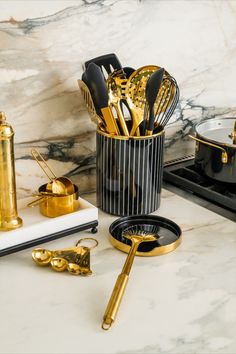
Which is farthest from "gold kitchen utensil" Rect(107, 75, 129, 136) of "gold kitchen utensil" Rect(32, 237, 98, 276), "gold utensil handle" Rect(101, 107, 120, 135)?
"gold kitchen utensil" Rect(32, 237, 98, 276)

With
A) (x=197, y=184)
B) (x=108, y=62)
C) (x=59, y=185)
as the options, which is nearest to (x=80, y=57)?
(x=108, y=62)

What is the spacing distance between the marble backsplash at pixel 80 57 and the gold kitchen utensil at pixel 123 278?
0.25 meters

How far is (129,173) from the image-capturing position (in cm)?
110

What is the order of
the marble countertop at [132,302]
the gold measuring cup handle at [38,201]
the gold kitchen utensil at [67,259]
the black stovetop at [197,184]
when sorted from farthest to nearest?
the black stovetop at [197,184], the gold measuring cup handle at [38,201], the gold kitchen utensil at [67,259], the marble countertop at [132,302]

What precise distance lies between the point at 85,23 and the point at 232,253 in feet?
1.76

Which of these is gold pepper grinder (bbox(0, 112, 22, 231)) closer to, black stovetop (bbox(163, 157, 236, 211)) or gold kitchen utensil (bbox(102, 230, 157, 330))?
gold kitchen utensil (bbox(102, 230, 157, 330))

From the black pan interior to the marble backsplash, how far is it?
0.67 feet

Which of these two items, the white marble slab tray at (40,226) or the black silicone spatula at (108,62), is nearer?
the white marble slab tray at (40,226)

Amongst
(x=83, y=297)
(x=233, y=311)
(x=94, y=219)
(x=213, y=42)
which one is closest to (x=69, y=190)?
(x=94, y=219)

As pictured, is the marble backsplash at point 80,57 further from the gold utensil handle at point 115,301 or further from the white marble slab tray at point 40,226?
the gold utensil handle at point 115,301

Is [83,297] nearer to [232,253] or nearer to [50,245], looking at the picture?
[50,245]

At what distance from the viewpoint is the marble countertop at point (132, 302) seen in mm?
779

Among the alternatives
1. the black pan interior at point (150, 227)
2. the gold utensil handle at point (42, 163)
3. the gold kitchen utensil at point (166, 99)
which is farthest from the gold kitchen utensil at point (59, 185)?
the gold kitchen utensil at point (166, 99)

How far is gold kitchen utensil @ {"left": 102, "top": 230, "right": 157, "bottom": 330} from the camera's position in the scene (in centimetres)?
82
